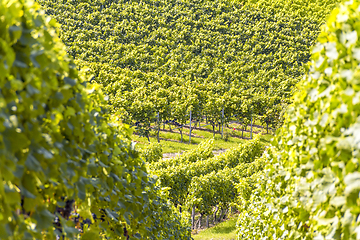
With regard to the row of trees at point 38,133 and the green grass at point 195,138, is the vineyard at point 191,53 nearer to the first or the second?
the green grass at point 195,138

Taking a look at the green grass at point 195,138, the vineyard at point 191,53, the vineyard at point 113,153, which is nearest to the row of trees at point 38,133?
the vineyard at point 113,153

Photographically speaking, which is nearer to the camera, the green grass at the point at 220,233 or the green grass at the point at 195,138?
the green grass at the point at 220,233

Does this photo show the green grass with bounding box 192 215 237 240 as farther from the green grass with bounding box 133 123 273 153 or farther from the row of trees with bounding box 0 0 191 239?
the green grass with bounding box 133 123 273 153

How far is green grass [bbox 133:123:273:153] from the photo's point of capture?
30.5m

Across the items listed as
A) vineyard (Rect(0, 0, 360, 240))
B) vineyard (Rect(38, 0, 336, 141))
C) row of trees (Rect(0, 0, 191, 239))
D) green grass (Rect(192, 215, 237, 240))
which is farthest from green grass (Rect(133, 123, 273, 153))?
row of trees (Rect(0, 0, 191, 239))

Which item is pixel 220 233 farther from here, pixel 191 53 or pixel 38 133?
pixel 191 53

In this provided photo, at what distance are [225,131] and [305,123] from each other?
33.5 m

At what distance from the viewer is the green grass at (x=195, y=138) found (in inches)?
1200

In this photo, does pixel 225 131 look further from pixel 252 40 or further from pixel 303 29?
pixel 303 29

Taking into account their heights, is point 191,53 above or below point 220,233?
above

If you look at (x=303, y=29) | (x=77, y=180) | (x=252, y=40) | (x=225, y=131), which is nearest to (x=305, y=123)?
(x=77, y=180)

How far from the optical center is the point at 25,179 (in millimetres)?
1944

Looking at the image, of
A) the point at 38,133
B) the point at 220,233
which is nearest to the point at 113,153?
the point at 38,133

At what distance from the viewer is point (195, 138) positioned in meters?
33.8
